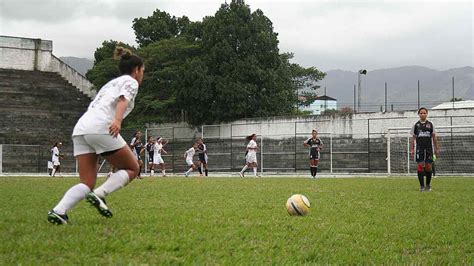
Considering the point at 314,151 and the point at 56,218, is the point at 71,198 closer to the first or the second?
the point at 56,218

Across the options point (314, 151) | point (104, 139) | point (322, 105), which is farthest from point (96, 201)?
point (322, 105)

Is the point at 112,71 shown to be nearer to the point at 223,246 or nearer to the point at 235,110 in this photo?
the point at 235,110

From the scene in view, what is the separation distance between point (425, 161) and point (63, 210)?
10.9 m

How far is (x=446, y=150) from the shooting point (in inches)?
1334

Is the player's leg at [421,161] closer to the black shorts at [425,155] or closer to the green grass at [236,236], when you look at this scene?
the black shorts at [425,155]

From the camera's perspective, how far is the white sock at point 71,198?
6.30 metres

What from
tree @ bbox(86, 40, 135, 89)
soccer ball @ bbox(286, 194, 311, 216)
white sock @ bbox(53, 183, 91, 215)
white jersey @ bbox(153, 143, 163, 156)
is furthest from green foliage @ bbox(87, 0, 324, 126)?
white sock @ bbox(53, 183, 91, 215)

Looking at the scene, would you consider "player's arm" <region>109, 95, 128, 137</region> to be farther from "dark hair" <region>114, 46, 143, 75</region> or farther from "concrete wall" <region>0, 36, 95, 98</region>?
"concrete wall" <region>0, 36, 95, 98</region>

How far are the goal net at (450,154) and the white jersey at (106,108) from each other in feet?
92.9

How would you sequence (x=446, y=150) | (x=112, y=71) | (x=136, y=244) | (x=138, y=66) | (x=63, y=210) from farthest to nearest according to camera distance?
(x=112, y=71), (x=446, y=150), (x=138, y=66), (x=63, y=210), (x=136, y=244)

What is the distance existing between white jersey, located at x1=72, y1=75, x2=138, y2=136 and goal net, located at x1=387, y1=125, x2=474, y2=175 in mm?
28309

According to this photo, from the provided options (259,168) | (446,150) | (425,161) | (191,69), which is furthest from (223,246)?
(191,69)

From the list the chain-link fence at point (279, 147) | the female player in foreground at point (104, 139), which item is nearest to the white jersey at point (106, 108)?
the female player in foreground at point (104, 139)

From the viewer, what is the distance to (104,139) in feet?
20.7
